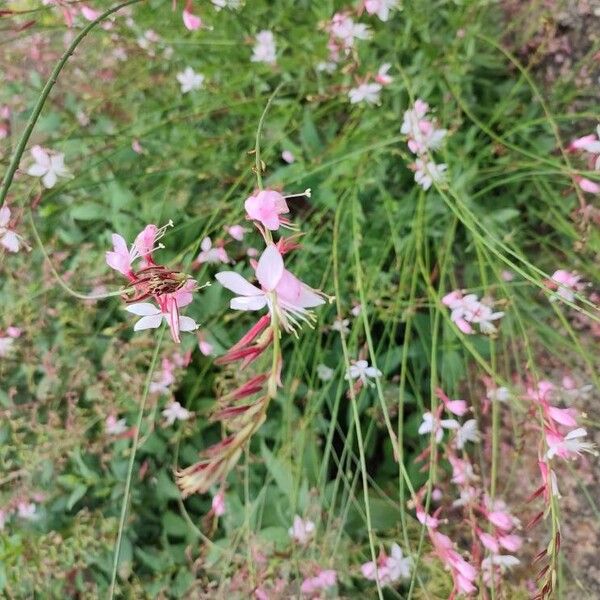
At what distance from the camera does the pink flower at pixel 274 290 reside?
582 mm

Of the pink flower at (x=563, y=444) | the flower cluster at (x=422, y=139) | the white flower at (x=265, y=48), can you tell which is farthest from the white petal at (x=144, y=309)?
the white flower at (x=265, y=48)

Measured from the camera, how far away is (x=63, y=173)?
1181 mm

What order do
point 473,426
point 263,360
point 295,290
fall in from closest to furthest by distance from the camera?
point 295,290
point 473,426
point 263,360

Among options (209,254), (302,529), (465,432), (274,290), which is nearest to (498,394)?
(465,432)

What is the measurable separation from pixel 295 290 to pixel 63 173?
0.75 m

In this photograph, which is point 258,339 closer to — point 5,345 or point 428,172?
point 428,172

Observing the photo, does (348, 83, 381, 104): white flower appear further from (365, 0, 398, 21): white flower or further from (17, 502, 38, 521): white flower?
(17, 502, 38, 521): white flower

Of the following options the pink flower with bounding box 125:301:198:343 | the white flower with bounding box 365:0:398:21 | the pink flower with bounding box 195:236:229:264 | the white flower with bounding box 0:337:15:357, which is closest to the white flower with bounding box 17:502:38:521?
the white flower with bounding box 0:337:15:357

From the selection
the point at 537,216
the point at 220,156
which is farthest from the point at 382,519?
the point at 220,156

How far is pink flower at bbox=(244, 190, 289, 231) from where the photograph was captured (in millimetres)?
647

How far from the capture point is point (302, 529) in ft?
4.16

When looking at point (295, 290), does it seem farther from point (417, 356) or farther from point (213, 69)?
point (213, 69)

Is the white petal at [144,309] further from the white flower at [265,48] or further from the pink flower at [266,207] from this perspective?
the white flower at [265,48]

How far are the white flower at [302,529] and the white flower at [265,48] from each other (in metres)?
0.96
